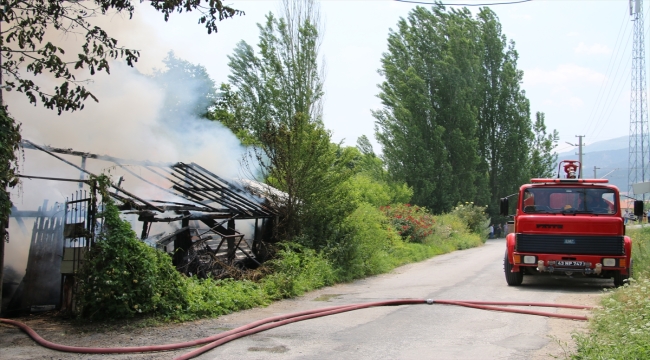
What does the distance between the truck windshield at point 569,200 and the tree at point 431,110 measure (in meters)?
27.1

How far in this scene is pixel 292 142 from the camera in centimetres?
1560

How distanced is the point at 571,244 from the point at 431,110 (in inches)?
1176

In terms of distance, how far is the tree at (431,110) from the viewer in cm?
4175

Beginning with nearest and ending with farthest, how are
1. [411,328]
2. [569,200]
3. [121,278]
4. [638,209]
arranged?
[411,328]
[121,278]
[638,209]
[569,200]

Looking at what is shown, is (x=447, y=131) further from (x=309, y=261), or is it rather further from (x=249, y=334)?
(x=249, y=334)

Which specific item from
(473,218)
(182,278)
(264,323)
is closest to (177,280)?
(182,278)

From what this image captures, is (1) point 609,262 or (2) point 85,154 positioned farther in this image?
(1) point 609,262

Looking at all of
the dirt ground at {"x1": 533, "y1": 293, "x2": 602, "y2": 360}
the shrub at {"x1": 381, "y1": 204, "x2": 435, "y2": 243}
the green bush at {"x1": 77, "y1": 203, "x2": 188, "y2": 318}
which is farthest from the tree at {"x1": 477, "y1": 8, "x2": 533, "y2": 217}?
the green bush at {"x1": 77, "y1": 203, "x2": 188, "y2": 318}

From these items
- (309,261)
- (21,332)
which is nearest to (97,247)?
(21,332)

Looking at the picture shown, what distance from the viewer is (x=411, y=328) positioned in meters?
8.91

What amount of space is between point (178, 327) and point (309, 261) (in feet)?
19.3

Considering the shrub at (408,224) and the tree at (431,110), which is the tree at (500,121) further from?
the shrub at (408,224)

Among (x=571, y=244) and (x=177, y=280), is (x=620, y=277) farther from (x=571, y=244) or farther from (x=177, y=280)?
(x=177, y=280)

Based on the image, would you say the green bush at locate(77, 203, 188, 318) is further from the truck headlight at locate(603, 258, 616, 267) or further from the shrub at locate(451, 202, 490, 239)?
the shrub at locate(451, 202, 490, 239)
